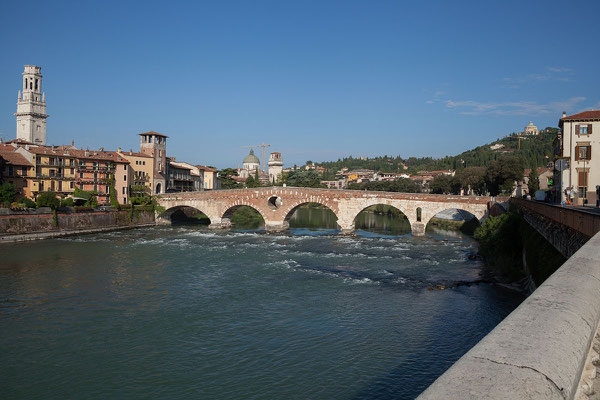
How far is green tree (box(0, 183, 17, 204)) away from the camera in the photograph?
36406 mm

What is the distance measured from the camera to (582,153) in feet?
90.0

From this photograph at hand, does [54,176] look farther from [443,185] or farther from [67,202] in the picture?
[443,185]

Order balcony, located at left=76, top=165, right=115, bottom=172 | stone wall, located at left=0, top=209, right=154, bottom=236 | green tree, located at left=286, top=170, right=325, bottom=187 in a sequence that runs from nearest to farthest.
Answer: stone wall, located at left=0, top=209, right=154, bottom=236 → balcony, located at left=76, top=165, right=115, bottom=172 → green tree, located at left=286, top=170, right=325, bottom=187

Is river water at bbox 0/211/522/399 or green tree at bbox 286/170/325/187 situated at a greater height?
green tree at bbox 286/170/325/187

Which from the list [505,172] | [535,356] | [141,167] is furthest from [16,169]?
[535,356]

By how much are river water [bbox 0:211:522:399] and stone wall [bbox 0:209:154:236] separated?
8558mm

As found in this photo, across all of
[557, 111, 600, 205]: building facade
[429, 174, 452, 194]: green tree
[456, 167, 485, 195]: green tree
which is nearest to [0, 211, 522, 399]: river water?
[557, 111, 600, 205]: building facade

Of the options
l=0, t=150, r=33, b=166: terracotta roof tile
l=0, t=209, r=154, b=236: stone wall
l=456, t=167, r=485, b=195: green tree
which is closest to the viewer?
l=0, t=209, r=154, b=236: stone wall

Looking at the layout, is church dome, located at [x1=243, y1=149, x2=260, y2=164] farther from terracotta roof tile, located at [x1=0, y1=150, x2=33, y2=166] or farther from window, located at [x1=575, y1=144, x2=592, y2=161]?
window, located at [x1=575, y1=144, x2=592, y2=161]

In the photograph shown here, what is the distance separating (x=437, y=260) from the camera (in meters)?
26.2

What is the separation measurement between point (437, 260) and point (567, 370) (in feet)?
82.8

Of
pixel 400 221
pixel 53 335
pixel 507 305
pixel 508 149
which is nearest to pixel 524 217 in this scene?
pixel 507 305

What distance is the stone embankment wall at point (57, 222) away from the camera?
34281 mm

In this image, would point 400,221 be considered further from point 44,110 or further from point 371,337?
point 44,110
